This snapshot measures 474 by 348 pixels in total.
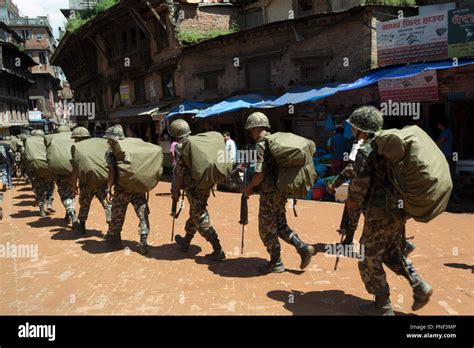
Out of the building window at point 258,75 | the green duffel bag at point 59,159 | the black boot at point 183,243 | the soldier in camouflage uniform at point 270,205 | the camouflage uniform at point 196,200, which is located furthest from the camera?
the building window at point 258,75

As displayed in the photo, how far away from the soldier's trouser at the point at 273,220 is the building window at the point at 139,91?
1892 cm

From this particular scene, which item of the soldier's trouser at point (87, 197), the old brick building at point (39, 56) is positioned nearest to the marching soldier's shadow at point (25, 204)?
the soldier's trouser at point (87, 197)

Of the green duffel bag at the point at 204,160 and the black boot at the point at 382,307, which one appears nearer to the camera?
the black boot at the point at 382,307

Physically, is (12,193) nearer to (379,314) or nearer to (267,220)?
(267,220)

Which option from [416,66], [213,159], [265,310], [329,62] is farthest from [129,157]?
[329,62]

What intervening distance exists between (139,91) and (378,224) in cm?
2140

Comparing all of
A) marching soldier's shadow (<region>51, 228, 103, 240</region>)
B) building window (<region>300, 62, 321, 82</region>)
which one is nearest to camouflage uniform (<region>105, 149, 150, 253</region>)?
marching soldier's shadow (<region>51, 228, 103, 240</region>)

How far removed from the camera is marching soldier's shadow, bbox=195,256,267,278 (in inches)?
211

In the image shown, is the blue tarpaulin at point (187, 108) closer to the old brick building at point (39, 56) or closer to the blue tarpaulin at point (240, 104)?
the blue tarpaulin at point (240, 104)

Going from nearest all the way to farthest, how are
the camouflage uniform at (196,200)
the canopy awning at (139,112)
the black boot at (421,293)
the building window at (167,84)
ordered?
the black boot at (421,293) → the camouflage uniform at (196,200) → the canopy awning at (139,112) → the building window at (167,84)

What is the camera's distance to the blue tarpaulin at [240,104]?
541 inches

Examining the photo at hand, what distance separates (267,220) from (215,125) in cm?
1270


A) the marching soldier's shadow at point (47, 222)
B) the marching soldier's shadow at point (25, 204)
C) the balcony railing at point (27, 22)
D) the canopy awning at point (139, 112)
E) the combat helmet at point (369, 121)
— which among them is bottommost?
the marching soldier's shadow at point (47, 222)

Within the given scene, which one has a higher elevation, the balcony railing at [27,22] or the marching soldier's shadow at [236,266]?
the balcony railing at [27,22]
